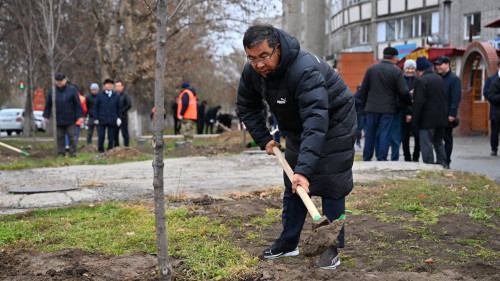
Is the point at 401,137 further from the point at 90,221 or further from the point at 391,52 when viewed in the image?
the point at 90,221

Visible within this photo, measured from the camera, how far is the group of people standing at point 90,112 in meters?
13.4

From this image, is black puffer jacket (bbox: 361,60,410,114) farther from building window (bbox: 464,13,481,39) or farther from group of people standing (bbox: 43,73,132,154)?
building window (bbox: 464,13,481,39)

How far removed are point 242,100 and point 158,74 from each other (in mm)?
1287

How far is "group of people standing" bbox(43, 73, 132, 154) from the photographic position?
13406mm

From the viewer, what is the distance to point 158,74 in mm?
3301

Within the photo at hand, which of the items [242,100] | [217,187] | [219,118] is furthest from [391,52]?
[219,118]

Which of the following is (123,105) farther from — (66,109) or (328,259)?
(328,259)

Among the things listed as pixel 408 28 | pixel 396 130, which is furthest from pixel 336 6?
pixel 396 130

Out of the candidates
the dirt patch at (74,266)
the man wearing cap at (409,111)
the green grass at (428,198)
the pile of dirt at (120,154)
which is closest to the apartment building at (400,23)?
the pile of dirt at (120,154)

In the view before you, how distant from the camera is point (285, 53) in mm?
3871

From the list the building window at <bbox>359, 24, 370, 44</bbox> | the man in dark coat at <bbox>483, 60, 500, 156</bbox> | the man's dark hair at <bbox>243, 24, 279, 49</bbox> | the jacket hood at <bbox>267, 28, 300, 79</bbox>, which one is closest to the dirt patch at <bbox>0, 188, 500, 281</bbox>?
the jacket hood at <bbox>267, 28, 300, 79</bbox>

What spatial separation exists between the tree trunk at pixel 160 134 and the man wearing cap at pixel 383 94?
23.8 ft

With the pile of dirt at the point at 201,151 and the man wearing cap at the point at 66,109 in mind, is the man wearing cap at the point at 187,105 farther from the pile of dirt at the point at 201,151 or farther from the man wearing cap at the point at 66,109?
the man wearing cap at the point at 66,109

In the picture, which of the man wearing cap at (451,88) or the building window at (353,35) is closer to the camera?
the man wearing cap at (451,88)
